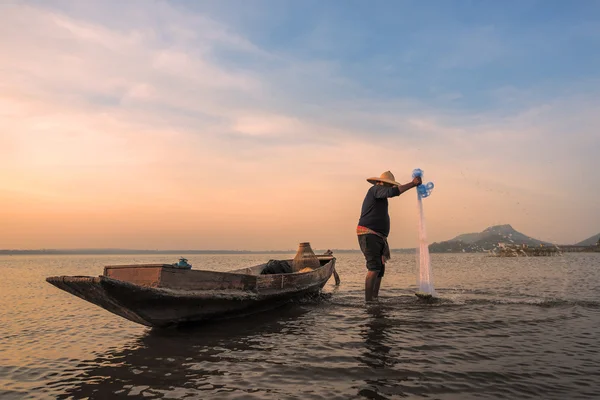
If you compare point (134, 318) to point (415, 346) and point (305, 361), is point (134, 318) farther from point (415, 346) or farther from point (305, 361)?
point (415, 346)

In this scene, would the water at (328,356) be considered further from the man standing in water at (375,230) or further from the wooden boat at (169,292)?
the man standing in water at (375,230)

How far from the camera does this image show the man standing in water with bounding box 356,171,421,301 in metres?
10.4

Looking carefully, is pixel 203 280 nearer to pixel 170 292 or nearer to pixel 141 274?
pixel 170 292

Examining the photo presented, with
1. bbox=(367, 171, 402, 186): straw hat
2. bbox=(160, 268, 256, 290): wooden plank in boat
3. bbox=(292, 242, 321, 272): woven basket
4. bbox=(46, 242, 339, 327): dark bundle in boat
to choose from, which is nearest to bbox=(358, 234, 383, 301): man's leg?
bbox=(367, 171, 402, 186): straw hat

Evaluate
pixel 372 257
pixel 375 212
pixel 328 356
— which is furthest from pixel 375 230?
pixel 328 356

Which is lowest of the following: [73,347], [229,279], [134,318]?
[73,347]

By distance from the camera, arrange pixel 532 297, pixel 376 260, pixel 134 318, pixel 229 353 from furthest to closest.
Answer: pixel 532 297
pixel 376 260
pixel 134 318
pixel 229 353

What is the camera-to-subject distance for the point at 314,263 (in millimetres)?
14539

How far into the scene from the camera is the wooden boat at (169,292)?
6.13 metres

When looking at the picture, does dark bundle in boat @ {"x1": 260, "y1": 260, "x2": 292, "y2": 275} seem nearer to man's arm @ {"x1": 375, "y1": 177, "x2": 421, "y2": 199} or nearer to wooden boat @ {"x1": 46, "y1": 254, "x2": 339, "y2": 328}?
wooden boat @ {"x1": 46, "y1": 254, "x2": 339, "y2": 328}

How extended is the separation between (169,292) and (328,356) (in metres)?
3.06

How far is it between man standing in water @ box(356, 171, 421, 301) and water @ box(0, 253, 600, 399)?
3.11 feet

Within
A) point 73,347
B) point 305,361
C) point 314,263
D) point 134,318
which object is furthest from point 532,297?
point 73,347

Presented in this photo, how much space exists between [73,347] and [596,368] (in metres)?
8.38
